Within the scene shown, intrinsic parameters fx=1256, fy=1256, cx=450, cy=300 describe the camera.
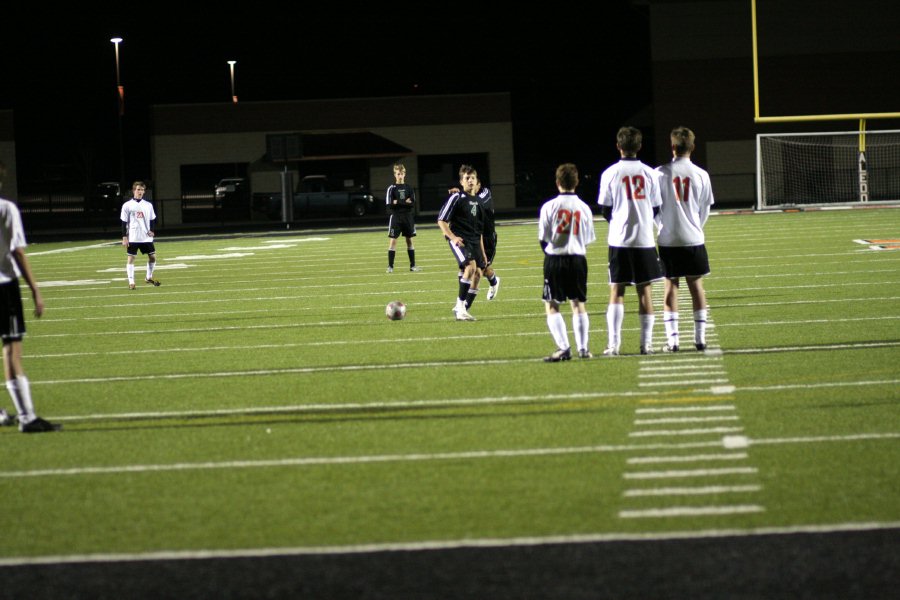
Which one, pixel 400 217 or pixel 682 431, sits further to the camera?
pixel 400 217

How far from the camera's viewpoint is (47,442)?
7.74m

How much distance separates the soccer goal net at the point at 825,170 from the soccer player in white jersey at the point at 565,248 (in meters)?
34.8

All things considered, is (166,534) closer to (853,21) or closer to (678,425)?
(678,425)

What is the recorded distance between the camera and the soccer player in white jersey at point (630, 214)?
9.80 metres

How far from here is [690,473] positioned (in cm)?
632

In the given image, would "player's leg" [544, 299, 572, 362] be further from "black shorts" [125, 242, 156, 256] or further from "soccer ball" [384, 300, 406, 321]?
"black shorts" [125, 242, 156, 256]

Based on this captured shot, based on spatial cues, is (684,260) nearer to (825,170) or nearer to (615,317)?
(615,317)

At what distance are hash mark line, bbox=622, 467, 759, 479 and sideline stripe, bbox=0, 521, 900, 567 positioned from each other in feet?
3.30

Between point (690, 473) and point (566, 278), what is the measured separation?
3.72m

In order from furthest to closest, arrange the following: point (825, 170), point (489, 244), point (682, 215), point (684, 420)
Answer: point (825, 170), point (489, 244), point (682, 215), point (684, 420)

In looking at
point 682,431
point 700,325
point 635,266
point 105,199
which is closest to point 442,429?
point 682,431

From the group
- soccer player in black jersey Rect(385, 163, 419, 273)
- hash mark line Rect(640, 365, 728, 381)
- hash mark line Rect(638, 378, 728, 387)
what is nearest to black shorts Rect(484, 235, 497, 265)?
hash mark line Rect(640, 365, 728, 381)

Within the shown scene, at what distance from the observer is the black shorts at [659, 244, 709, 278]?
9.96 meters

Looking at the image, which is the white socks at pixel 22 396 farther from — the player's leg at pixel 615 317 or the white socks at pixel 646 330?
the white socks at pixel 646 330
